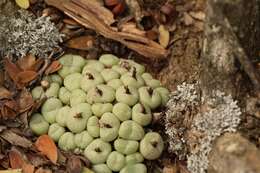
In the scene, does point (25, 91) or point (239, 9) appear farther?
point (25, 91)

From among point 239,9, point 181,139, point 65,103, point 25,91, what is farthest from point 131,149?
point 239,9

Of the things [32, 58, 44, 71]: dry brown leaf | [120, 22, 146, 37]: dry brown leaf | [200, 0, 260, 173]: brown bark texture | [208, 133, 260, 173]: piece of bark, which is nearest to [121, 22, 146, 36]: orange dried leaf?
[120, 22, 146, 37]: dry brown leaf

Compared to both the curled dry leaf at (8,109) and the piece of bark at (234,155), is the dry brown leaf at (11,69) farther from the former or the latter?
the piece of bark at (234,155)

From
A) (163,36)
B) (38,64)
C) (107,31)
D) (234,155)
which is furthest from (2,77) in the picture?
(234,155)

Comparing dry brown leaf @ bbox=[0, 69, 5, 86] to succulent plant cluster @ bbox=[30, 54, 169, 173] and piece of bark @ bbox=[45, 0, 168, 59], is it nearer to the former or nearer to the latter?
succulent plant cluster @ bbox=[30, 54, 169, 173]

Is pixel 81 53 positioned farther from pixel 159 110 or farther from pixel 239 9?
pixel 239 9

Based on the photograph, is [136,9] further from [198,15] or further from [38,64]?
[38,64]
